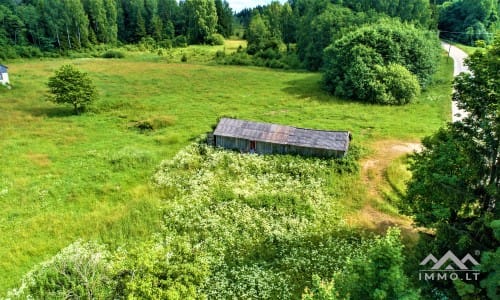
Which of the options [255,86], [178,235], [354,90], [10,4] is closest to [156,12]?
[10,4]

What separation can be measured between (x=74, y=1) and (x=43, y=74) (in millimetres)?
39298

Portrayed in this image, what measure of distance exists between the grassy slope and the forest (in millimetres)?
174

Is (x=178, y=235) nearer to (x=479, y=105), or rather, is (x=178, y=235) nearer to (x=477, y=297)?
(x=477, y=297)

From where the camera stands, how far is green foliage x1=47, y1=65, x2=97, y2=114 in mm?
45375

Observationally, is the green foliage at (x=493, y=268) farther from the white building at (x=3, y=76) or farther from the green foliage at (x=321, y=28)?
the white building at (x=3, y=76)

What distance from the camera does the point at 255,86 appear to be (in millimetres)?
60375

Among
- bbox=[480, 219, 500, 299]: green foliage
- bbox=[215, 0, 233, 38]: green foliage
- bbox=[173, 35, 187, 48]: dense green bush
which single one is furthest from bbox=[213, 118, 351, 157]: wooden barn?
bbox=[215, 0, 233, 38]: green foliage

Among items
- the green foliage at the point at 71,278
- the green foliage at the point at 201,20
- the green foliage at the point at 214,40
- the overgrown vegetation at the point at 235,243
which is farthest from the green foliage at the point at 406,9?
the green foliage at the point at 71,278

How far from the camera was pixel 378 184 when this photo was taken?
30.5 meters

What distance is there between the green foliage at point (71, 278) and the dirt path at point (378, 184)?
661 inches

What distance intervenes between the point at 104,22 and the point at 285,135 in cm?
8760

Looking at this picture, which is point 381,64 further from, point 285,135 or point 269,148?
point 269,148

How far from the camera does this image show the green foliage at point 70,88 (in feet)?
149

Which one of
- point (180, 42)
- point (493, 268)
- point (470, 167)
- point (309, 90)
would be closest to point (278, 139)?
point (470, 167)
